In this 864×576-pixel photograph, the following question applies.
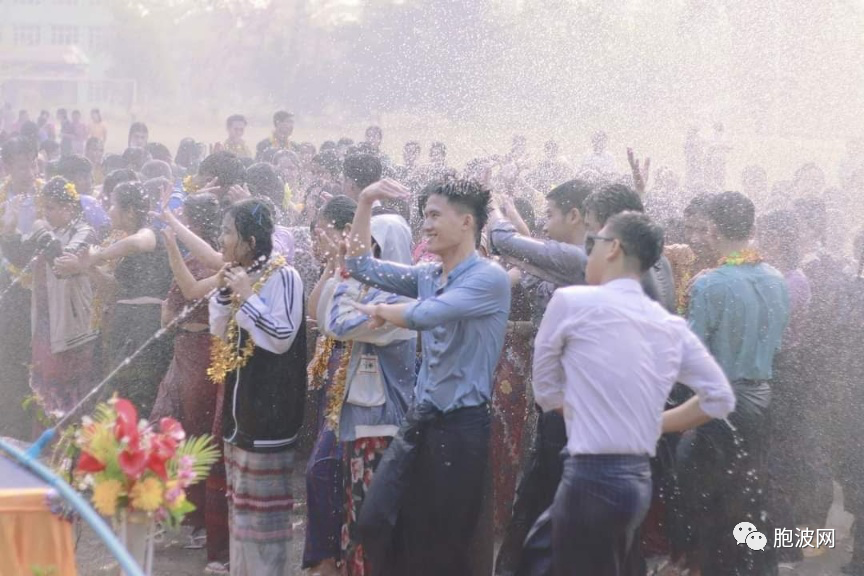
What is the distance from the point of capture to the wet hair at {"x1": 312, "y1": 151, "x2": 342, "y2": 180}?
807 cm

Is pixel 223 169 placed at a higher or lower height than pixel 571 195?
higher

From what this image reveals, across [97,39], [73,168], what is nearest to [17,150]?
[73,168]

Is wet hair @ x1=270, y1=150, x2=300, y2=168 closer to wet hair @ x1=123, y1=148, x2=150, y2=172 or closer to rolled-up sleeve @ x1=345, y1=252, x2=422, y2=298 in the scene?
wet hair @ x1=123, y1=148, x2=150, y2=172

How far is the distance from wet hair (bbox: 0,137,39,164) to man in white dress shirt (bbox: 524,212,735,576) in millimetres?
5392

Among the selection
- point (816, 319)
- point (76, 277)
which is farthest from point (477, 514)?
point (76, 277)

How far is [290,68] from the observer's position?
18.2 m

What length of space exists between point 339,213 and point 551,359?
162 cm

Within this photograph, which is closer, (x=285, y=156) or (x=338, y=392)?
(x=338, y=392)

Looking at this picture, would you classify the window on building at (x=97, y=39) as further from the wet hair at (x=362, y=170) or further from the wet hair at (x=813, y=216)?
the wet hair at (x=813, y=216)

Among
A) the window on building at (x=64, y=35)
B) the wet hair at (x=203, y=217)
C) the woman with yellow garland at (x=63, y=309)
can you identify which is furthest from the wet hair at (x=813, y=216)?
the window on building at (x=64, y=35)

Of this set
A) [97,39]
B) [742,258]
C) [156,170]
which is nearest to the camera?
[742,258]

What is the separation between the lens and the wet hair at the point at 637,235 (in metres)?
3.45

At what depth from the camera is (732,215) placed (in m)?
4.78

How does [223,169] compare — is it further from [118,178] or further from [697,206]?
[697,206]
